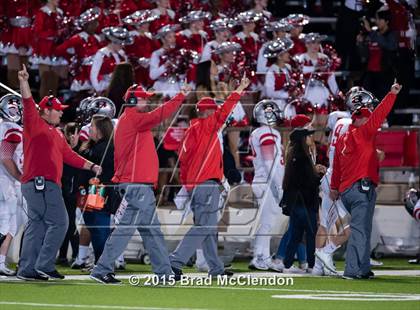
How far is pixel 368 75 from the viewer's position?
20.6 meters

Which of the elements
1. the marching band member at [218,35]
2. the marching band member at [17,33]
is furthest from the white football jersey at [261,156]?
the marching band member at [17,33]

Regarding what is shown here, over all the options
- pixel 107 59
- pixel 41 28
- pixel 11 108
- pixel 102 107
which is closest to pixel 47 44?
pixel 41 28

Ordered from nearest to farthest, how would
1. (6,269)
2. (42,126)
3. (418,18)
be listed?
1. (42,126)
2. (6,269)
3. (418,18)

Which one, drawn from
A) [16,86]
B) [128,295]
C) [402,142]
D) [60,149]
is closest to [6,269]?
[60,149]

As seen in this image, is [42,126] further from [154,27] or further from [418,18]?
[418,18]

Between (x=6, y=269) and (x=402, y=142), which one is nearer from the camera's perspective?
(x=6, y=269)

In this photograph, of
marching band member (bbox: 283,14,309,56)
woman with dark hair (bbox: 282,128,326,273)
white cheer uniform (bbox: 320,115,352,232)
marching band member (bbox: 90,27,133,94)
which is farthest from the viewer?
marching band member (bbox: 283,14,309,56)

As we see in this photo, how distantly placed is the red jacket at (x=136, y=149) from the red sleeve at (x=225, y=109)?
744 mm

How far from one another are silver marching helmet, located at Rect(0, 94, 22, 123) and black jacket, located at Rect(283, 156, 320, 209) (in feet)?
10.1

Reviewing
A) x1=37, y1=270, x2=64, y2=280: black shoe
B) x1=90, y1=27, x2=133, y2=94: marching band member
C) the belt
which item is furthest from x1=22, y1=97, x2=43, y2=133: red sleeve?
the belt

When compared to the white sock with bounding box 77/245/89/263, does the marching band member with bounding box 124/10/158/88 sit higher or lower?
higher

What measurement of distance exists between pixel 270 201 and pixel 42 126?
3585 millimetres

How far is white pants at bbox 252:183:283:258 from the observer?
1614 cm

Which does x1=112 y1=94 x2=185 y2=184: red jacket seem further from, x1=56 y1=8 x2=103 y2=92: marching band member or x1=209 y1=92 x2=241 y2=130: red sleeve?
x1=56 y1=8 x2=103 y2=92: marching band member
